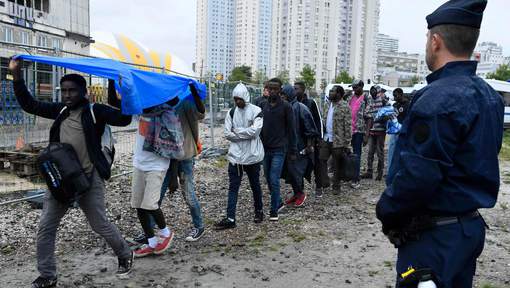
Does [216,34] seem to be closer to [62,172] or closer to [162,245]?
[162,245]

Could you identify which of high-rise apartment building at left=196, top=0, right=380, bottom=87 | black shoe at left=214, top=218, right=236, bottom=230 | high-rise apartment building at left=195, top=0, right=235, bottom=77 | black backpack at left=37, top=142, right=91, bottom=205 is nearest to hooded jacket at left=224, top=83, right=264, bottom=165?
black shoe at left=214, top=218, right=236, bottom=230

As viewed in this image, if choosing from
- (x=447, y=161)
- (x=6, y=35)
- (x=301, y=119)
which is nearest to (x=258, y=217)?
(x=301, y=119)

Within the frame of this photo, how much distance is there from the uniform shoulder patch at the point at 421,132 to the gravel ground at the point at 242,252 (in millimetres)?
2745

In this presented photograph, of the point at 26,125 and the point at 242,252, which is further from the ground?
the point at 26,125

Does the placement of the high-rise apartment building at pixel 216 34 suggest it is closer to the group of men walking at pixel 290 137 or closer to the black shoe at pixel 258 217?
the group of men walking at pixel 290 137

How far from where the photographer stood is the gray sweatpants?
4188mm

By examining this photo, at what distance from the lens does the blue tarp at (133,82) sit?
4230 mm

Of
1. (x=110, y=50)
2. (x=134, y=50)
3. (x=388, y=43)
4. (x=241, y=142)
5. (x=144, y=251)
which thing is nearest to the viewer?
(x=144, y=251)

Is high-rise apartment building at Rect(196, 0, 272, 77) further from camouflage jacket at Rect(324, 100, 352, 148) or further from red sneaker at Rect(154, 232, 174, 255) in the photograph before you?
red sneaker at Rect(154, 232, 174, 255)

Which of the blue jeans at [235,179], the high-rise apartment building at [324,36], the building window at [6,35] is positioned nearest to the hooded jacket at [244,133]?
the blue jeans at [235,179]

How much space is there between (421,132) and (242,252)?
3.61 metres

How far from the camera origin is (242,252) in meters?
5.36

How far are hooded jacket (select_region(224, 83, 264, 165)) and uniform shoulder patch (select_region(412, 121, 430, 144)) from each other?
13.2 feet

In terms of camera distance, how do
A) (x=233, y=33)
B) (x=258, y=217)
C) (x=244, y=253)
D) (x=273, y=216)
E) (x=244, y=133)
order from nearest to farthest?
(x=244, y=253)
(x=244, y=133)
(x=258, y=217)
(x=273, y=216)
(x=233, y=33)
